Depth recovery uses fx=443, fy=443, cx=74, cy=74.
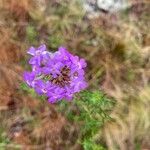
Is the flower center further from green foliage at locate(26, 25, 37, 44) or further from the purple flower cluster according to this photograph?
green foliage at locate(26, 25, 37, 44)

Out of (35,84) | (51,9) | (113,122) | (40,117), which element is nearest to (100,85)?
(113,122)

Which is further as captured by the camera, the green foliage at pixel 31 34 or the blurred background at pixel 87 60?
the green foliage at pixel 31 34

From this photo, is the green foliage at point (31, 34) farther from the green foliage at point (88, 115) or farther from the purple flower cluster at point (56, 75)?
the purple flower cluster at point (56, 75)

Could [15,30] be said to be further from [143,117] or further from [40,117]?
[143,117]

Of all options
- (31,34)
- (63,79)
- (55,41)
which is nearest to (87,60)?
(55,41)

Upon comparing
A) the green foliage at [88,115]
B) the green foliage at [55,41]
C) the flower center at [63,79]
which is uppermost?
the green foliage at [55,41]

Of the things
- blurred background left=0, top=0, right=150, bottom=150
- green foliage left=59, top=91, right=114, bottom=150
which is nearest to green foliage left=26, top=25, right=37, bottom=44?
blurred background left=0, top=0, right=150, bottom=150

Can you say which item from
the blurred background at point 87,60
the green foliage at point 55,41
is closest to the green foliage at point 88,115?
the blurred background at point 87,60
